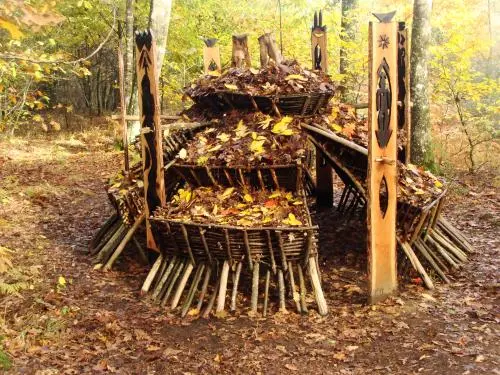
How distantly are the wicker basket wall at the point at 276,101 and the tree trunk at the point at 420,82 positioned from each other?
3.78 metres

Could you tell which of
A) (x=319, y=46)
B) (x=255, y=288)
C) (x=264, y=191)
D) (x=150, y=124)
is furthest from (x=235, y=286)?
(x=319, y=46)

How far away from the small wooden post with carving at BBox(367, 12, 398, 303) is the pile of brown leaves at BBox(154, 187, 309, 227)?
0.90 m

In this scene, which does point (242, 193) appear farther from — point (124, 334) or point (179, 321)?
point (124, 334)

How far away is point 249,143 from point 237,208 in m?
0.97

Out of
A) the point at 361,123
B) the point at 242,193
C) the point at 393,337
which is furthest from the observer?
the point at 361,123

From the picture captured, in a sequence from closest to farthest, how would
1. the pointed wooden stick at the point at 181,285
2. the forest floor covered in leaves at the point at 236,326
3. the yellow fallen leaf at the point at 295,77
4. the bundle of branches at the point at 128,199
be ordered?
the forest floor covered in leaves at the point at 236,326 → the pointed wooden stick at the point at 181,285 → the yellow fallen leaf at the point at 295,77 → the bundle of branches at the point at 128,199

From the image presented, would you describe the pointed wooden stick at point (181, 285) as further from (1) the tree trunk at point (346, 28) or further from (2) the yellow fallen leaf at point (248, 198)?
(1) the tree trunk at point (346, 28)

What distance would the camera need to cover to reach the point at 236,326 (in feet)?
17.8

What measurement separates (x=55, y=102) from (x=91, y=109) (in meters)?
1.86

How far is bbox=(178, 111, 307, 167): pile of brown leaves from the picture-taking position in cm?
650

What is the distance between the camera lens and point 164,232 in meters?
6.36

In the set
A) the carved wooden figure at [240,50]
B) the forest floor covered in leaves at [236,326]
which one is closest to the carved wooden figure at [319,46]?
the carved wooden figure at [240,50]

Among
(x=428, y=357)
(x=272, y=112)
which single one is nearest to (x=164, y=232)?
(x=272, y=112)

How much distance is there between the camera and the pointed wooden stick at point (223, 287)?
18.7ft
